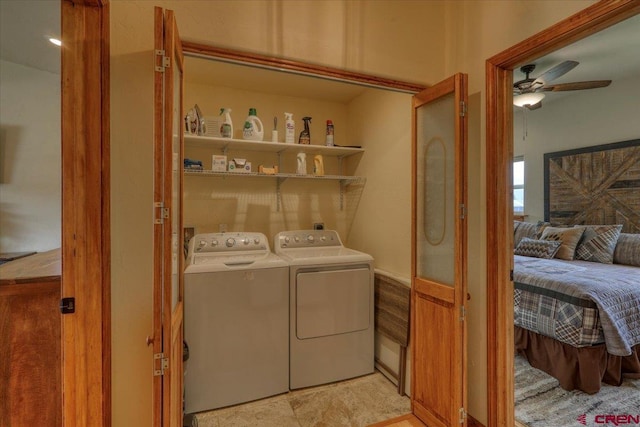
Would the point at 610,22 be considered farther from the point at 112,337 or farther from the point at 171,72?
the point at 112,337

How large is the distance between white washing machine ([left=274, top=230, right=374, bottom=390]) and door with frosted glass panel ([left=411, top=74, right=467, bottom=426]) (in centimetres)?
55

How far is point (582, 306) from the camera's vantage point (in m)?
2.28

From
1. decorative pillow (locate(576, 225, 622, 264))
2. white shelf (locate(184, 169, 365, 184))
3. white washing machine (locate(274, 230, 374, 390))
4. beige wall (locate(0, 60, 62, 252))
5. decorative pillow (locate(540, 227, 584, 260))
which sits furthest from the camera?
decorative pillow (locate(540, 227, 584, 260))

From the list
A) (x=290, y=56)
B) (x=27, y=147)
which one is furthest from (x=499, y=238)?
(x=27, y=147)

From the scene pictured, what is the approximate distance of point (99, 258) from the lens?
4.16 feet

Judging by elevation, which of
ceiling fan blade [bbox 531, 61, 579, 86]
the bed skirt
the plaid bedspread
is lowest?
the bed skirt

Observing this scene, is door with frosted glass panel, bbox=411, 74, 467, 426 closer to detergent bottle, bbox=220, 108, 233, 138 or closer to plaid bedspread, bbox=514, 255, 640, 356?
plaid bedspread, bbox=514, 255, 640, 356

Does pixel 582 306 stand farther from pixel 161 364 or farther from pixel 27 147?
pixel 27 147

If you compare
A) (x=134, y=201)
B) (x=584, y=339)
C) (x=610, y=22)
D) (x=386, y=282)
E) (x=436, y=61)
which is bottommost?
(x=584, y=339)

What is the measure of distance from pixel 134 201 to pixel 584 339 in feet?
9.68

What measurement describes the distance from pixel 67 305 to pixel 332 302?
163 cm

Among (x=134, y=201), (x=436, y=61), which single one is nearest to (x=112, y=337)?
(x=134, y=201)

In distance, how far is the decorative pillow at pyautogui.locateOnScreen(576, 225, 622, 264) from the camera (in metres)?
3.37

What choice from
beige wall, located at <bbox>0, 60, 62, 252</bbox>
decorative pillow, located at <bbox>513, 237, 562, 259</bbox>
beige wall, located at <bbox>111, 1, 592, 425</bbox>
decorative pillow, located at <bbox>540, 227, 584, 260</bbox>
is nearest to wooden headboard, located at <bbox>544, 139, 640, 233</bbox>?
decorative pillow, located at <bbox>540, 227, 584, 260</bbox>
